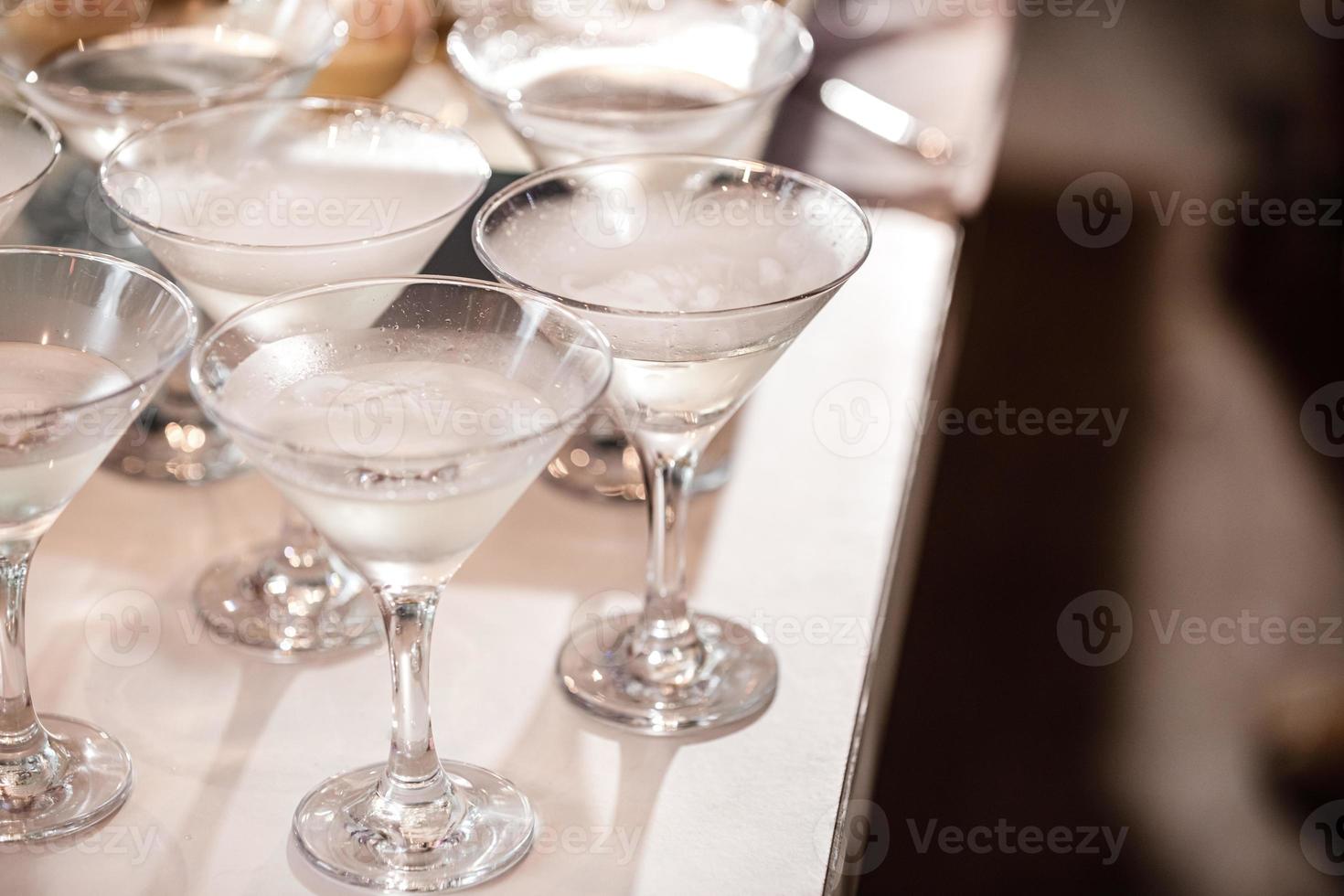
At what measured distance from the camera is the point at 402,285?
75 centimetres

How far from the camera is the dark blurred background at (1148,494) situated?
173 cm

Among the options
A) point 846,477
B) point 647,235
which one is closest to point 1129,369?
point 846,477

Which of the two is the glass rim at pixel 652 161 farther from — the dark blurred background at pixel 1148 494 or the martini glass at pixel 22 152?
the dark blurred background at pixel 1148 494

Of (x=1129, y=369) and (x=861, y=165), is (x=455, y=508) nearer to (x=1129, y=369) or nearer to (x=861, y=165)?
(x=861, y=165)

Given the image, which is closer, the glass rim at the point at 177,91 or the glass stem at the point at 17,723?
the glass stem at the point at 17,723

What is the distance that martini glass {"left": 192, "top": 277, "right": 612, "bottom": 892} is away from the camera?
648 mm

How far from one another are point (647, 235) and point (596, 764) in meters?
0.28

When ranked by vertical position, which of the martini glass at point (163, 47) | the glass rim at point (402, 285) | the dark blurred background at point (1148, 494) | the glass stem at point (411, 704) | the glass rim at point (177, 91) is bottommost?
the dark blurred background at point (1148, 494)

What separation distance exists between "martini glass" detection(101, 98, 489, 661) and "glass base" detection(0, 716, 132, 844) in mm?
109

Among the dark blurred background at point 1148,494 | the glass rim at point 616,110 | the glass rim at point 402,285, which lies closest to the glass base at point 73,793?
the glass rim at point 402,285

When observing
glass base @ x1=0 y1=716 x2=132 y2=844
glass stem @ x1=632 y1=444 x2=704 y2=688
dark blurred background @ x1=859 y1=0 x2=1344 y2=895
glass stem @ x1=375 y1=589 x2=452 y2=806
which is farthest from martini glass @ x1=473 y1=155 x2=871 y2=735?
dark blurred background @ x1=859 y1=0 x2=1344 y2=895

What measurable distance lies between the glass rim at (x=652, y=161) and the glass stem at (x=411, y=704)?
5.8 inches

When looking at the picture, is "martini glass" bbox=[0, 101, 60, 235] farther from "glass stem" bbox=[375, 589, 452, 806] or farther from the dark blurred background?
the dark blurred background

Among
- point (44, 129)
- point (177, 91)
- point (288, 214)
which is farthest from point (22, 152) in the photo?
point (177, 91)
